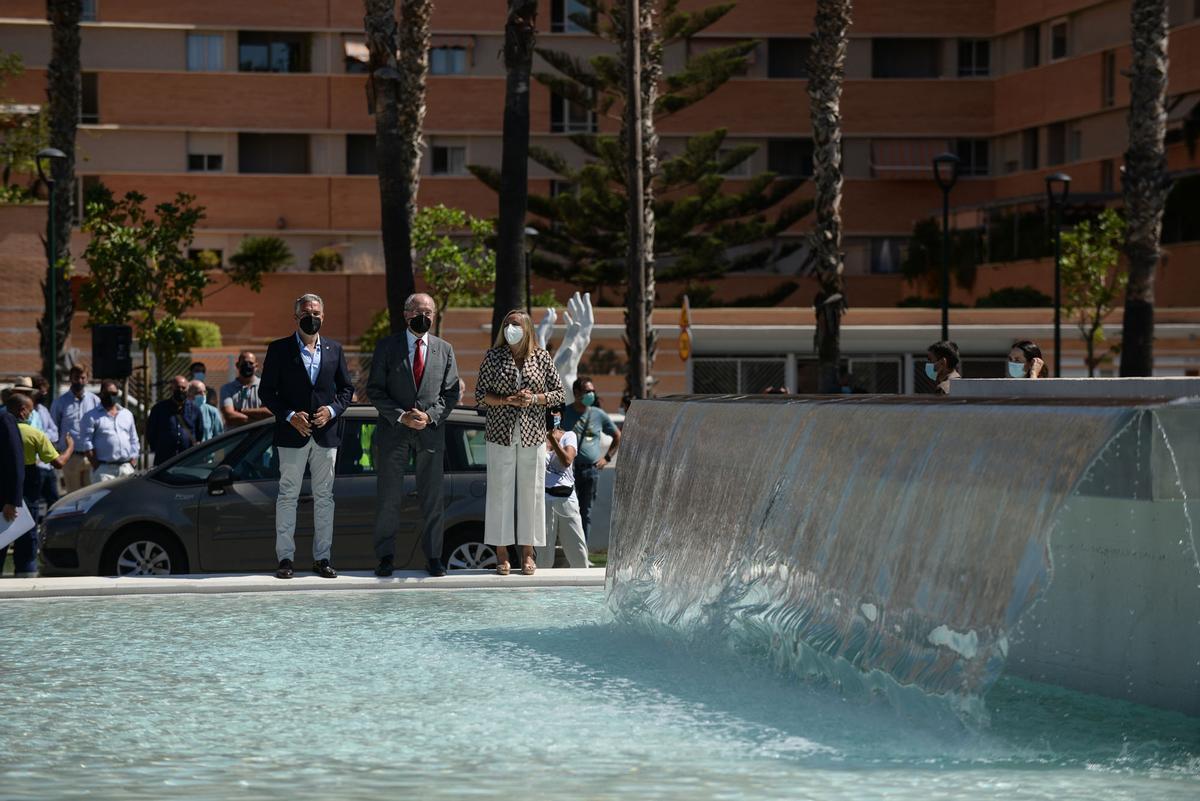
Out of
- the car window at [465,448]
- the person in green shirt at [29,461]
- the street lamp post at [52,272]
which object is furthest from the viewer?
the street lamp post at [52,272]

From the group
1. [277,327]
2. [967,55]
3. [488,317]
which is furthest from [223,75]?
[967,55]

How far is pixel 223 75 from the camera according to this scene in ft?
188

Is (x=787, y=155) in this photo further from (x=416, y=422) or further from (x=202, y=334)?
(x=416, y=422)

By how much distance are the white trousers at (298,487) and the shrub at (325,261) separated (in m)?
42.0

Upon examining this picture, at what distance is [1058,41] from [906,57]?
520 centimetres

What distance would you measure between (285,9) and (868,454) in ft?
169

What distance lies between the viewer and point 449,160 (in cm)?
5853

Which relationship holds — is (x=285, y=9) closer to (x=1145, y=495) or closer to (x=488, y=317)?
(x=488, y=317)

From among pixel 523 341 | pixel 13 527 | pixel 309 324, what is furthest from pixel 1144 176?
pixel 13 527

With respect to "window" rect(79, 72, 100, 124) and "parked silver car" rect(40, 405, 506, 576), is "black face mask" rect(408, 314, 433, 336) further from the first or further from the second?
"window" rect(79, 72, 100, 124)

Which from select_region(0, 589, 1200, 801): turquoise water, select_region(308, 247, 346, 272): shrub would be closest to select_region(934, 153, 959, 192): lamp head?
select_region(0, 589, 1200, 801): turquoise water

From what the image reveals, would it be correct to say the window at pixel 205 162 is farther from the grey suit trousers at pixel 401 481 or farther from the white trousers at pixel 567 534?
the grey suit trousers at pixel 401 481

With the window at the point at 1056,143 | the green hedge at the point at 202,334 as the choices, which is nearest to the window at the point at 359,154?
the green hedge at the point at 202,334

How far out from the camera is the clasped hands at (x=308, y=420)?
40.2 feet
